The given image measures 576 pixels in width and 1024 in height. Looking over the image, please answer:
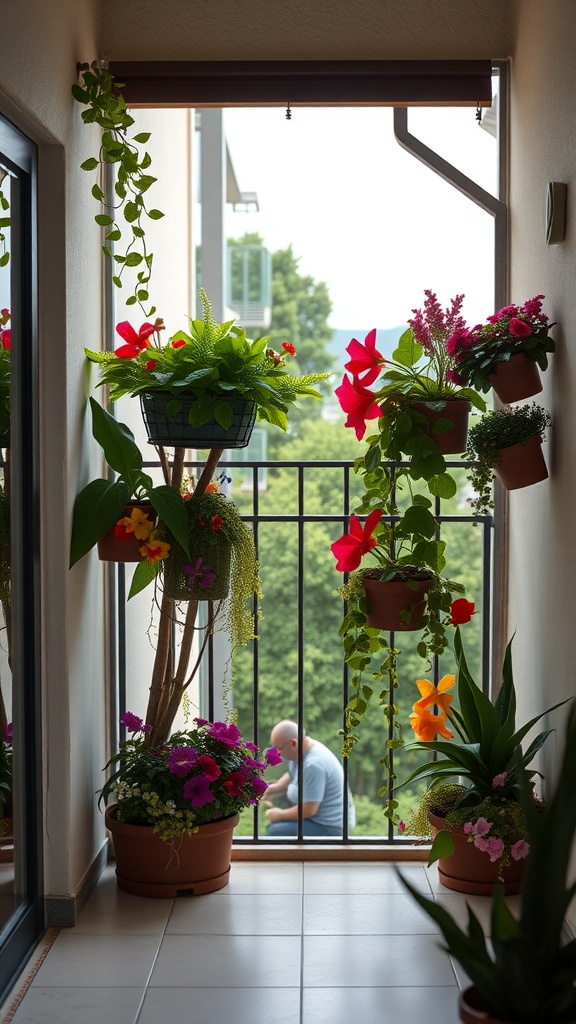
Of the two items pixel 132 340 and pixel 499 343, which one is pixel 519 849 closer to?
pixel 499 343

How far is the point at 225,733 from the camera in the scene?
10.2 ft

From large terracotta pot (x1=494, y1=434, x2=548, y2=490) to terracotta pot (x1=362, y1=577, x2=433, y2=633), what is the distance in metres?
0.40

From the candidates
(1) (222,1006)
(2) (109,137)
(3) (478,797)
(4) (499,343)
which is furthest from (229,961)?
(2) (109,137)

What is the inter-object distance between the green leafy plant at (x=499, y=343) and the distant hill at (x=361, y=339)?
15319mm

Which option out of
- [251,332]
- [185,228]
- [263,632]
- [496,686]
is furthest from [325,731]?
[496,686]

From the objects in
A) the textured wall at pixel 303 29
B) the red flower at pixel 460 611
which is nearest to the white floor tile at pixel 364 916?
the red flower at pixel 460 611

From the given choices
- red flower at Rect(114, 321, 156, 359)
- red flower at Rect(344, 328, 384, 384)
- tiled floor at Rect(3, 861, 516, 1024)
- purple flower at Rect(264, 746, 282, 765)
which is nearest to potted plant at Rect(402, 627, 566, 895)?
tiled floor at Rect(3, 861, 516, 1024)

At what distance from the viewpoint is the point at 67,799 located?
278 centimetres

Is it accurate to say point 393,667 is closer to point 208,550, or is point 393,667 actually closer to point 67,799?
point 208,550

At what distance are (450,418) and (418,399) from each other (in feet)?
0.33

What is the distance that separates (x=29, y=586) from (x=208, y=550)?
533 millimetres

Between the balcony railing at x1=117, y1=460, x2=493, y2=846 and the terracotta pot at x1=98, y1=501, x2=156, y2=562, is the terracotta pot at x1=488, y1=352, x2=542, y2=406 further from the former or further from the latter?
the balcony railing at x1=117, y1=460, x2=493, y2=846

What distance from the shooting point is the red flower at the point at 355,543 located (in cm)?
289

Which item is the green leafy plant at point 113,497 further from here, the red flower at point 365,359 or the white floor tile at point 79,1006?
the white floor tile at point 79,1006
